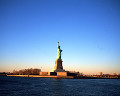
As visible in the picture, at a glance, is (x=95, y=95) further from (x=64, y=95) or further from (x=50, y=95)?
(x=50, y=95)

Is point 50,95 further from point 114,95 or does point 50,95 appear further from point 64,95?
point 114,95

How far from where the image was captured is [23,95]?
28.0 metres

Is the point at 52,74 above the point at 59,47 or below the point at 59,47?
below

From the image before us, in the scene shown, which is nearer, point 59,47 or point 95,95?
point 95,95

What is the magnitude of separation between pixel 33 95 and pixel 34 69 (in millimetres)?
137731

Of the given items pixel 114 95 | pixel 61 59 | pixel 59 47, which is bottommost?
pixel 114 95

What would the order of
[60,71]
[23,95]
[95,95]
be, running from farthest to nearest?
[60,71] < [95,95] < [23,95]

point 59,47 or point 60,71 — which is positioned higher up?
point 59,47

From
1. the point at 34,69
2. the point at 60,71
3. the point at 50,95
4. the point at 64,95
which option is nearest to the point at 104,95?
the point at 64,95

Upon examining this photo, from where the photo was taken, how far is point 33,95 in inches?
1109

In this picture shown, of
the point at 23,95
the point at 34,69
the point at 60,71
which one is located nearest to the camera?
the point at 23,95

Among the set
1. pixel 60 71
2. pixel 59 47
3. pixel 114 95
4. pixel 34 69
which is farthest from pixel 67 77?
pixel 34 69

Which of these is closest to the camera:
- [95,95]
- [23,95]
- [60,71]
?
[23,95]

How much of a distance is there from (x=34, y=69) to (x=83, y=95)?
453 ft
